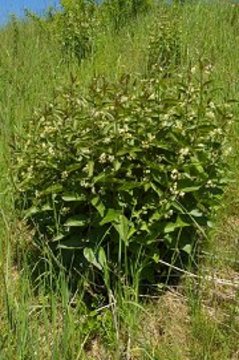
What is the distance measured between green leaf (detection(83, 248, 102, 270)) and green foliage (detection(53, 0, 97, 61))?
331cm

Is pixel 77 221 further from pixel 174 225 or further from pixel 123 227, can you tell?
pixel 174 225

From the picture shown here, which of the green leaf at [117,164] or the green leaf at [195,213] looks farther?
the green leaf at [195,213]

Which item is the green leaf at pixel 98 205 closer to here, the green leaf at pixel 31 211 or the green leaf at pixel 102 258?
the green leaf at pixel 102 258

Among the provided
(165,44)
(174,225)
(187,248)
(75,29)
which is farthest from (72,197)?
(75,29)

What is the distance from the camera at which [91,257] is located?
2.43 m

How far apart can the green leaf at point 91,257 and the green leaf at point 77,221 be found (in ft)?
0.35

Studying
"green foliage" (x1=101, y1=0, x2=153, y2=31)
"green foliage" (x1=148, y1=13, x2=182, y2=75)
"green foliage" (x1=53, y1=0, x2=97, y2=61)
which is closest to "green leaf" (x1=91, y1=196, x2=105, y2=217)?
"green foliage" (x1=148, y1=13, x2=182, y2=75)

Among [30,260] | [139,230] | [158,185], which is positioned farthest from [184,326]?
[30,260]

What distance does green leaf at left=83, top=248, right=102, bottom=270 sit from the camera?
2.42 m

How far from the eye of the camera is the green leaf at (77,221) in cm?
245

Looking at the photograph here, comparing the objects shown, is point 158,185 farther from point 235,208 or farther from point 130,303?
point 235,208

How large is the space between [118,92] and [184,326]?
1021mm

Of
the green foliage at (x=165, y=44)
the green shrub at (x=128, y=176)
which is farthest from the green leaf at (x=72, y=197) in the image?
the green foliage at (x=165, y=44)

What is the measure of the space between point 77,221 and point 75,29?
3618 millimetres
